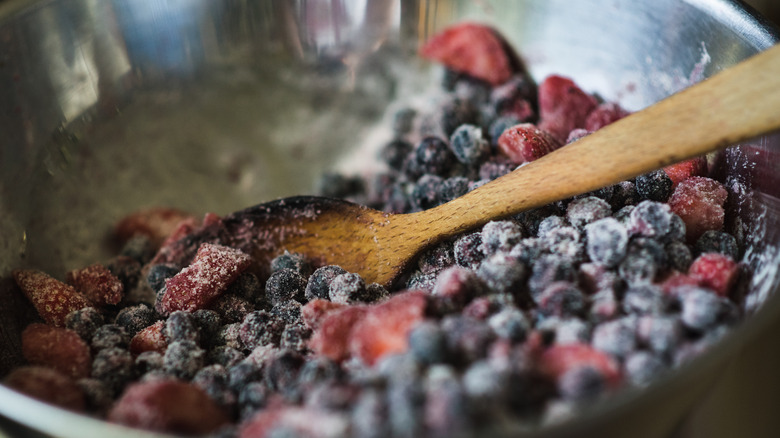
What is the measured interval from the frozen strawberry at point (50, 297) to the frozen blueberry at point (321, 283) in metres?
0.52

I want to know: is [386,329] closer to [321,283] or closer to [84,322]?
[321,283]

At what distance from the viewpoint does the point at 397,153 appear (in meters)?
1.82

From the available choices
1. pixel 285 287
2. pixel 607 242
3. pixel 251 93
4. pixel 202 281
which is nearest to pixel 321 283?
pixel 285 287

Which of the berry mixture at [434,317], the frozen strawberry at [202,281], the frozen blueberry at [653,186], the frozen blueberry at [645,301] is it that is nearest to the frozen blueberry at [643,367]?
the berry mixture at [434,317]

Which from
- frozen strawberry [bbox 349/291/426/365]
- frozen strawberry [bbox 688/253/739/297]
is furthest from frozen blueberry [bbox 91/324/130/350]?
frozen strawberry [bbox 688/253/739/297]

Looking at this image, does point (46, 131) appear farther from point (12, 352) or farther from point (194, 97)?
point (12, 352)

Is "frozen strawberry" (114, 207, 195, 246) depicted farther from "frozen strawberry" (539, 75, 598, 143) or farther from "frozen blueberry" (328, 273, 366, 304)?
"frozen strawberry" (539, 75, 598, 143)

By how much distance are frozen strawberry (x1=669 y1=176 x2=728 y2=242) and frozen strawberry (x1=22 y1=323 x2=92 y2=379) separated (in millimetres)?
1221

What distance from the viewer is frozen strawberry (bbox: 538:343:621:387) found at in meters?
0.82

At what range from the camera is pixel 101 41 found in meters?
1.68

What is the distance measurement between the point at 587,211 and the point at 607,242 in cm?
12

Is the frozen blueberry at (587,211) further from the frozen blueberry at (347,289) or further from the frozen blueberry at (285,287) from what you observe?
the frozen blueberry at (285,287)

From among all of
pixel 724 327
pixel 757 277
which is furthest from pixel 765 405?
pixel 724 327

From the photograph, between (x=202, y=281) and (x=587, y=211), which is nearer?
(x=587, y=211)
